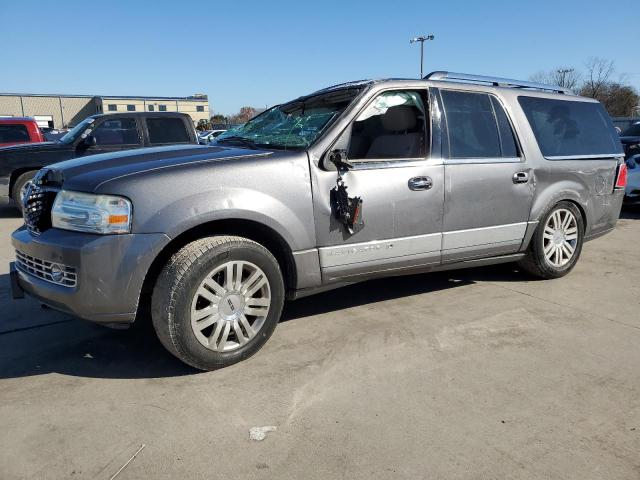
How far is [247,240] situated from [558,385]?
1993mm

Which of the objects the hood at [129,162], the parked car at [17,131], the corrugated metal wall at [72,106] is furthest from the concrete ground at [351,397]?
the corrugated metal wall at [72,106]

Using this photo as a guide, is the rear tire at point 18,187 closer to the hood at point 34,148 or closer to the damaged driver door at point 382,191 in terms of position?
the hood at point 34,148

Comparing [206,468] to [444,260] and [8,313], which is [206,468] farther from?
[8,313]

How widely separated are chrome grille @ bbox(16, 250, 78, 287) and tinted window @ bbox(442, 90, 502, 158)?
2.79m

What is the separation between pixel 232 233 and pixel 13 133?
30.1 ft

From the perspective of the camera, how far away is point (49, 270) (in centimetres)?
279

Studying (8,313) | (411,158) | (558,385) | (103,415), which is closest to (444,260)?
(411,158)

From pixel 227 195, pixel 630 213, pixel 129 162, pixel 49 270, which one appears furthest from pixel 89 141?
pixel 630 213

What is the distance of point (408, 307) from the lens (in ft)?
13.2

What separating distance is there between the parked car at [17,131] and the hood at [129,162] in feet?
27.0

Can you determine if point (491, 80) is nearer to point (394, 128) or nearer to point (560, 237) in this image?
point (394, 128)

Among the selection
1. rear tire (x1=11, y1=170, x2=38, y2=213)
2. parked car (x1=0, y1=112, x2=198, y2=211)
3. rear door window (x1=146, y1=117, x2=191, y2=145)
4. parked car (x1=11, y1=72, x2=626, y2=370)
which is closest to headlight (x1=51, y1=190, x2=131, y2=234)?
parked car (x1=11, y1=72, x2=626, y2=370)

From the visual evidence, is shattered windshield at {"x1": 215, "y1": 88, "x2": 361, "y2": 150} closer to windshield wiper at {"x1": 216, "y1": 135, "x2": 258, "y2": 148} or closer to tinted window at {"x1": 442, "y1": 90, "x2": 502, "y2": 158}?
windshield wiper at {"x1": 216, "y1": 135, "x2": 258, "y2": 148}

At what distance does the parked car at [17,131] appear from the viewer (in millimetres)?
9875
